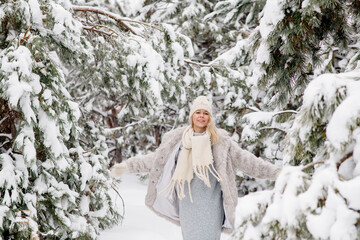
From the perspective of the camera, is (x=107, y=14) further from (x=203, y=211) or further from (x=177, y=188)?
(x=203, y=211)

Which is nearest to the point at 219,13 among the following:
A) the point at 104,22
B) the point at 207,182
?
the point at 104,22

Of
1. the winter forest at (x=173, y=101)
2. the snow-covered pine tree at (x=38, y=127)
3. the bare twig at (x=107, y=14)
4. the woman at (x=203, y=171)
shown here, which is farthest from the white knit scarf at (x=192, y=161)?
the bare twig at (x=107, y=14)

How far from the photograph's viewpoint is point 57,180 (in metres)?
4.24

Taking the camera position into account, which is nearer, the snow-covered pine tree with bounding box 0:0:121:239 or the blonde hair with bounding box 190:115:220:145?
the blonde hair with bounding box 190:115:220:145

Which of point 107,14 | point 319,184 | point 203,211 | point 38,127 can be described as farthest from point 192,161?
point 107,14

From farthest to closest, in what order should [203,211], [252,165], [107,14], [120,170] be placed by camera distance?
[107,14], [120,170], [203,211], [252,165]

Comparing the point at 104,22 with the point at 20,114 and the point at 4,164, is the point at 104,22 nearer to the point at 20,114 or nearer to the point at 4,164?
the point at 20,114

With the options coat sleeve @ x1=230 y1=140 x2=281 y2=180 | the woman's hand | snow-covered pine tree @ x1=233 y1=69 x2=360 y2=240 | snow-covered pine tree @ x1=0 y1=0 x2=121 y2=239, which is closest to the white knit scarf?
coat sleeve @ x1=230 y1=140 x2=281 y2=180

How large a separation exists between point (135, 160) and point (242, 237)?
2011 millimetres

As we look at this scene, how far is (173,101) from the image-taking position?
19.2ft

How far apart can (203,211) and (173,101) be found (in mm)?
2948

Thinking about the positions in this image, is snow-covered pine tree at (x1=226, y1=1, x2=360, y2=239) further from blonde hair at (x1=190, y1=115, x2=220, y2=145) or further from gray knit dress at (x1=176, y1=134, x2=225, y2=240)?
gray knit dress at (x1=176, y1=134, x2=225, y2=240)

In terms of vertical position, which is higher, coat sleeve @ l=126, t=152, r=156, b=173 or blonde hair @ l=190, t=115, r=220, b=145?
blonde hair @ l=190, t=115, r=220, b=145

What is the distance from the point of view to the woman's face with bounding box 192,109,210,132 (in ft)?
10.4
